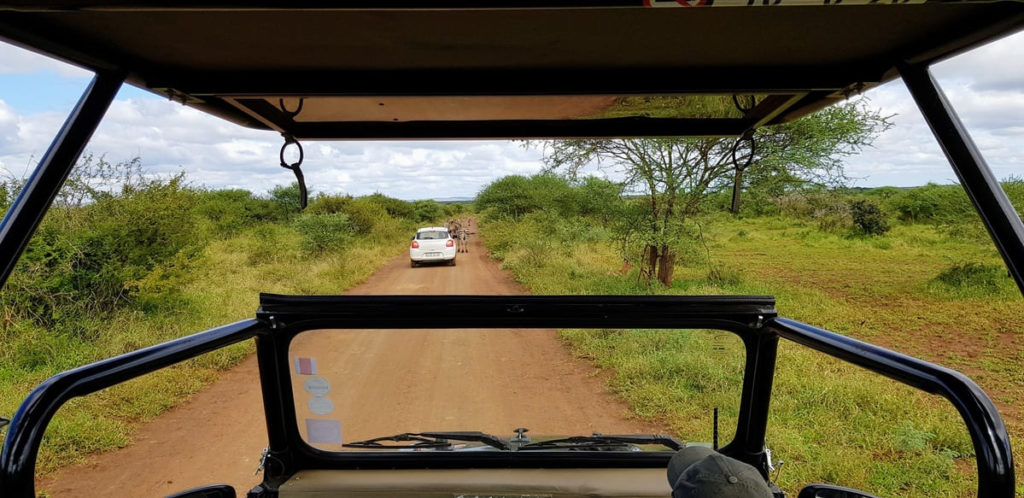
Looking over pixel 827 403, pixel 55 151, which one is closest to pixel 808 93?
pixel 55 151

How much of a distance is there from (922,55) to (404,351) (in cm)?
662

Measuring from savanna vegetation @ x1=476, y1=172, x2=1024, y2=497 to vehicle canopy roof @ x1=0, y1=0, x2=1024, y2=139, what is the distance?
105 cm

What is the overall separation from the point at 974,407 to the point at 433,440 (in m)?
1.67

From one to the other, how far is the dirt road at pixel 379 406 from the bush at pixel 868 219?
18.9m

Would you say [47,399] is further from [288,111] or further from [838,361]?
[838,361]

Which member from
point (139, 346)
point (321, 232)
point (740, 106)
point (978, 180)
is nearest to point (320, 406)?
point (740, 106)

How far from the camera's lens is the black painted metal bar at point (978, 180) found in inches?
37.7

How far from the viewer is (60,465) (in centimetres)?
392

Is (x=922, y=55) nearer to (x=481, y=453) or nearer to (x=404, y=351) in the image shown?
(x=481, y=453)

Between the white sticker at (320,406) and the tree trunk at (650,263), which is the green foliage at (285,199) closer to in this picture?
the tree trunk at (650,263)

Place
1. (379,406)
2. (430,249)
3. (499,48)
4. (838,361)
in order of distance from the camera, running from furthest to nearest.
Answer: (430,249), (838,361), (379,406), (499,48)

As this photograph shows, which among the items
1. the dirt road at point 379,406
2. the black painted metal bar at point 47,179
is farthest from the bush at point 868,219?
the black painted metal bar at point 47,179

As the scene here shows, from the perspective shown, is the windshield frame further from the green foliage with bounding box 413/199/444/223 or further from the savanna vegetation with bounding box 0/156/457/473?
the green foliage with bounding box 413/199/444/223

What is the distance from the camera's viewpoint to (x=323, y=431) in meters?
2.09
